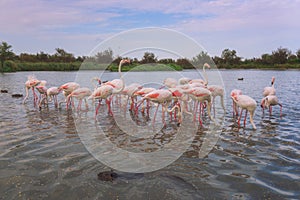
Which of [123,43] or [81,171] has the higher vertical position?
[123,43]

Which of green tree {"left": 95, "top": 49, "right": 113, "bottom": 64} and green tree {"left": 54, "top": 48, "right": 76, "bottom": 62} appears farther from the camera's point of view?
green tree {"left": 54, "top": 48, "right": 76, "bottom": 62}

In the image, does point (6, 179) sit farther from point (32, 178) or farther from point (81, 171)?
point (81, 171)

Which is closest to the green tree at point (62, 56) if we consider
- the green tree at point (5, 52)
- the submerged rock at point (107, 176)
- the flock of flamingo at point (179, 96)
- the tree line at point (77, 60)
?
the tree line at point (77, 60)

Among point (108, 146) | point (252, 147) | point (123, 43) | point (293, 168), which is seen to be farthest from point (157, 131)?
point (293, 168)

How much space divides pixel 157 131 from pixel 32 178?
11.9 ft

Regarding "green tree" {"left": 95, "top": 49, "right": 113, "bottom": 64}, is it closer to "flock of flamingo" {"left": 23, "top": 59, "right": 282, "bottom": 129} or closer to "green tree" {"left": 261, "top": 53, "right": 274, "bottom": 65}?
"flock of flamingo" {"left": 23, "top": 59, "right": 282, "bottom": 129}

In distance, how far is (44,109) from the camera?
1043 cm

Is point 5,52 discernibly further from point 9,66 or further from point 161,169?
point 161,169

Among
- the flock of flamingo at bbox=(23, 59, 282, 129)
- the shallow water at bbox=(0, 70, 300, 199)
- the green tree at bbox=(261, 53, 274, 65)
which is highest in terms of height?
the green tree at bbox=(261, 53, 274, 65)

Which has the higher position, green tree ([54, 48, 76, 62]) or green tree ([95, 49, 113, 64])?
green tree ([54, 48, 76, 62])

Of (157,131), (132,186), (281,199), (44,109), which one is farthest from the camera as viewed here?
(44,109)

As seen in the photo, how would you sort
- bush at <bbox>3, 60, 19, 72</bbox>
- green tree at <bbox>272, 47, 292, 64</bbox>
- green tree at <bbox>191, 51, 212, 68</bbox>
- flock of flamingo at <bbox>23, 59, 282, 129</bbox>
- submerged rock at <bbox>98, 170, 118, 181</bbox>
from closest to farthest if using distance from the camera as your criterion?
submerged rock at <bbox>98, 170, 118, 181</bbox>, green tree at <bbox>191, 51, 212, 68</bbox>, flock of flamingo at <bbox>23, 59, 282, 129</bbox>, bush at <bbox>3, 60, 19, 72</bbox>, green tree at <bbox>272, 47, 292, 64</bbox>

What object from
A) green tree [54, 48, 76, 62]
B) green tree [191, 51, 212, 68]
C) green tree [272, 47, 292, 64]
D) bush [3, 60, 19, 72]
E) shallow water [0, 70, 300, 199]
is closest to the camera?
shallow water [0, 70, 300, 199]

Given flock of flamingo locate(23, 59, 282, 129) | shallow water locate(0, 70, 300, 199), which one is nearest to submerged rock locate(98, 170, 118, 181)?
shallow water locate(0, 70, 300, 199)
